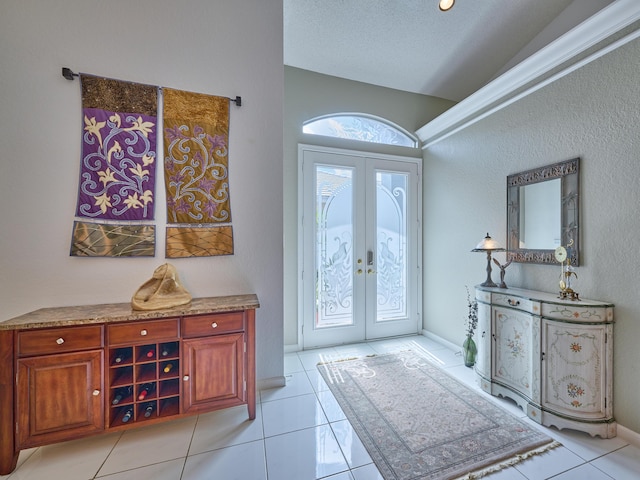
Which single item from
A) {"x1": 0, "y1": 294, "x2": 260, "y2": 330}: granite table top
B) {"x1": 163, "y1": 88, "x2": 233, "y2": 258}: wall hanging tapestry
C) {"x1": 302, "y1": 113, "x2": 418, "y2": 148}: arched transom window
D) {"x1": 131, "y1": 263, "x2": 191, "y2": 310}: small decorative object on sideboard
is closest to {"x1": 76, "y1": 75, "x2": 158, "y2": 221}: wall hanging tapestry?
{"x1": 163, "y1": 88, "x2": 233, "y2": 258}: wall hanging tapestry

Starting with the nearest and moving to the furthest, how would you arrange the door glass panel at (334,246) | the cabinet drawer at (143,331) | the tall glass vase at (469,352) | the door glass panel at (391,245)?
the cabinet drawer at (143,331), the tall glass vase at (469,352), the door glass panel at (334,246), the door glass panel at (391,245)

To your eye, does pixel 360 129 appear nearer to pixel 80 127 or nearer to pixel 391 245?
pixel 391 245

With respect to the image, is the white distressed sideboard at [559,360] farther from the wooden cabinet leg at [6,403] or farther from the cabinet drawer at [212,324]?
the wooden cabinet leg at [6,403]

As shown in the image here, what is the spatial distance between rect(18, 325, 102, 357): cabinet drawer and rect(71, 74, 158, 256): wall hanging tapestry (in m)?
0.61

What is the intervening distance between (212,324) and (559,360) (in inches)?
96.8

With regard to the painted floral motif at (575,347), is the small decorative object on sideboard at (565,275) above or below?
above

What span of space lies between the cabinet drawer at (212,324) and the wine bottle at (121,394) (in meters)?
0.52

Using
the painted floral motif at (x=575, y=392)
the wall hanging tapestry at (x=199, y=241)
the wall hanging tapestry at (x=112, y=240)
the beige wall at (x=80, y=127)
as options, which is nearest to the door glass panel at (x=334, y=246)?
the beige wall at (x=80, y=127)

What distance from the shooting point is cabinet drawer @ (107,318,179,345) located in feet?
5.45

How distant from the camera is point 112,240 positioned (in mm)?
1986

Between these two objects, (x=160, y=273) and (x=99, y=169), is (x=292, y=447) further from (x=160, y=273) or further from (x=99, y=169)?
(x=99, y=169)

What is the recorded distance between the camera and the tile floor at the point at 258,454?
4.85 feet

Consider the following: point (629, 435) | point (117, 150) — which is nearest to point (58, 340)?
point (117, 150)

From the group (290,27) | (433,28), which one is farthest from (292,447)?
(433,28)
